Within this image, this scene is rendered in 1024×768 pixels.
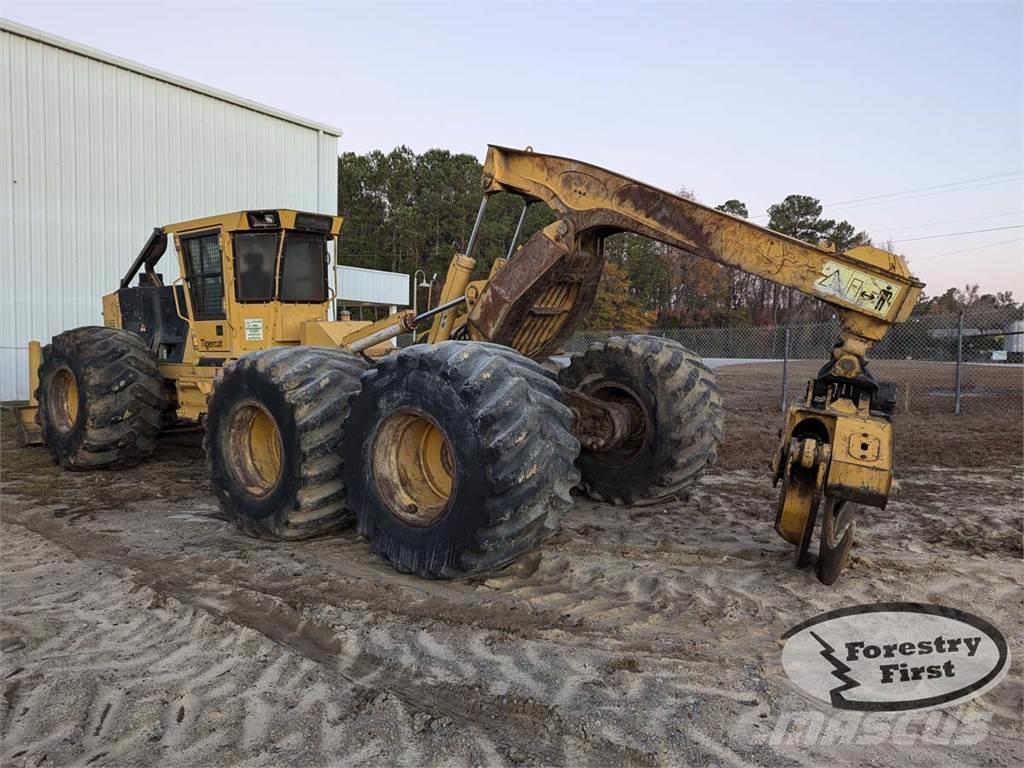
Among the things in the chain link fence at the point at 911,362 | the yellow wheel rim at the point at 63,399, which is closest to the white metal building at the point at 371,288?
the chain link fence at the point at 911,362

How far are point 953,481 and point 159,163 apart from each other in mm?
17744

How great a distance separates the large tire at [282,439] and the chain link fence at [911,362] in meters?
5.22

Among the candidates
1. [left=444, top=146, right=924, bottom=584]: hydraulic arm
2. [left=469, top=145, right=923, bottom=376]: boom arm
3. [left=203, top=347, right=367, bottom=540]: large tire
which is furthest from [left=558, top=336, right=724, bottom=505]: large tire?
[left=203, top=347, right=367, bottom=540]: large tire

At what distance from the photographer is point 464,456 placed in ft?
13.4

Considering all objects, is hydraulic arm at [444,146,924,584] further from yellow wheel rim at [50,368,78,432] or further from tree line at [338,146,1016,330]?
tree line at [338,146,1016,330]

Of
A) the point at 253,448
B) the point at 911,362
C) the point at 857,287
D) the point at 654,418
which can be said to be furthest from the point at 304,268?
the point at 911,362

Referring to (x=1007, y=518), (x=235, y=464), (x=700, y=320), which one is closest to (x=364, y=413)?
(x=235, y=464)

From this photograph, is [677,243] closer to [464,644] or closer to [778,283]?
[778,283]

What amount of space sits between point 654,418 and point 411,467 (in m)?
2.24

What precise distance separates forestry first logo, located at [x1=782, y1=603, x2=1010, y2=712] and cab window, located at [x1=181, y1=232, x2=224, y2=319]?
620 centimetres

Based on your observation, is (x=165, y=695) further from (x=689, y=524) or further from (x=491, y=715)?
(x=689, y=524)

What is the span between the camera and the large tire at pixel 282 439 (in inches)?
195

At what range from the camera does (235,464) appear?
5.62m

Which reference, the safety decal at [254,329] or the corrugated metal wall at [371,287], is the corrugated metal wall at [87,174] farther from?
the safety decal at [254,329]
